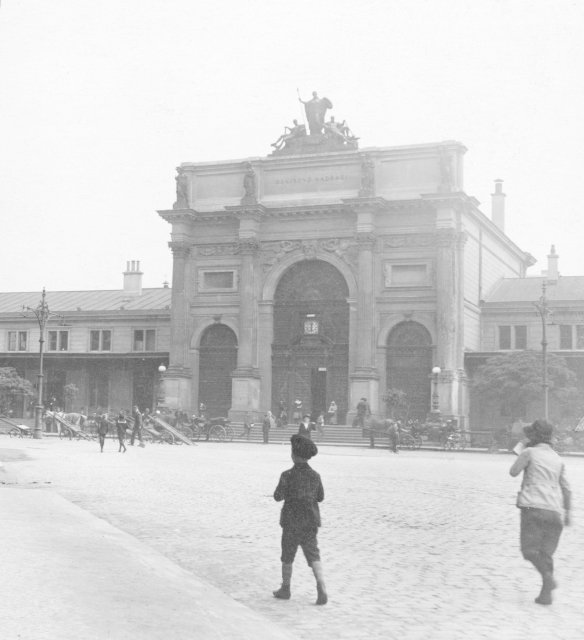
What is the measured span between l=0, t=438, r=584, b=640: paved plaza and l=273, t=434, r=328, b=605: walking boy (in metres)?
0.43

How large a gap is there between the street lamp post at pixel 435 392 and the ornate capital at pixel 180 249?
59.1 ft

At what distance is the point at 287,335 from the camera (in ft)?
207

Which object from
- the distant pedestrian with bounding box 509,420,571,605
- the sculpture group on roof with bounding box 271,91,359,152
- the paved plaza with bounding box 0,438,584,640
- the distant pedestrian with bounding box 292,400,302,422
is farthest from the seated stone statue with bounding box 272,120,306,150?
the distant pedestrian with bounding box 509,420,571,605

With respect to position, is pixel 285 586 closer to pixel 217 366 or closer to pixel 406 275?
pixel 406 275

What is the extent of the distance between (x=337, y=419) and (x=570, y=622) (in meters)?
51.6

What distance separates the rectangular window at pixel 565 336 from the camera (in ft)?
200

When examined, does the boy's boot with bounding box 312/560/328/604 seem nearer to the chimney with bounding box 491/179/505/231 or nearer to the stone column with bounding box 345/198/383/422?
Result: the stone column with bounding box 345/198/383/422

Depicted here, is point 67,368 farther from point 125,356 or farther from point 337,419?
point 337,419

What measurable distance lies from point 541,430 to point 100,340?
63.6 metres

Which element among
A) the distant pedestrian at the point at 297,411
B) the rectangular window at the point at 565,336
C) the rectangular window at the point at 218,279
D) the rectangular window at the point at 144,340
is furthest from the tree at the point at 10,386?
the rectangular window at the point at 565,336

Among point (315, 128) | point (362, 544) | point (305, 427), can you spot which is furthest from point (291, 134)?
Answer: point (362, 544)

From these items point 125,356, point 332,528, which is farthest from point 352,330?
point 332,528

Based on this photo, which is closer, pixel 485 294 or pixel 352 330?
pixel 352 330

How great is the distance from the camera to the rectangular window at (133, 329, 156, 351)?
233 ft
